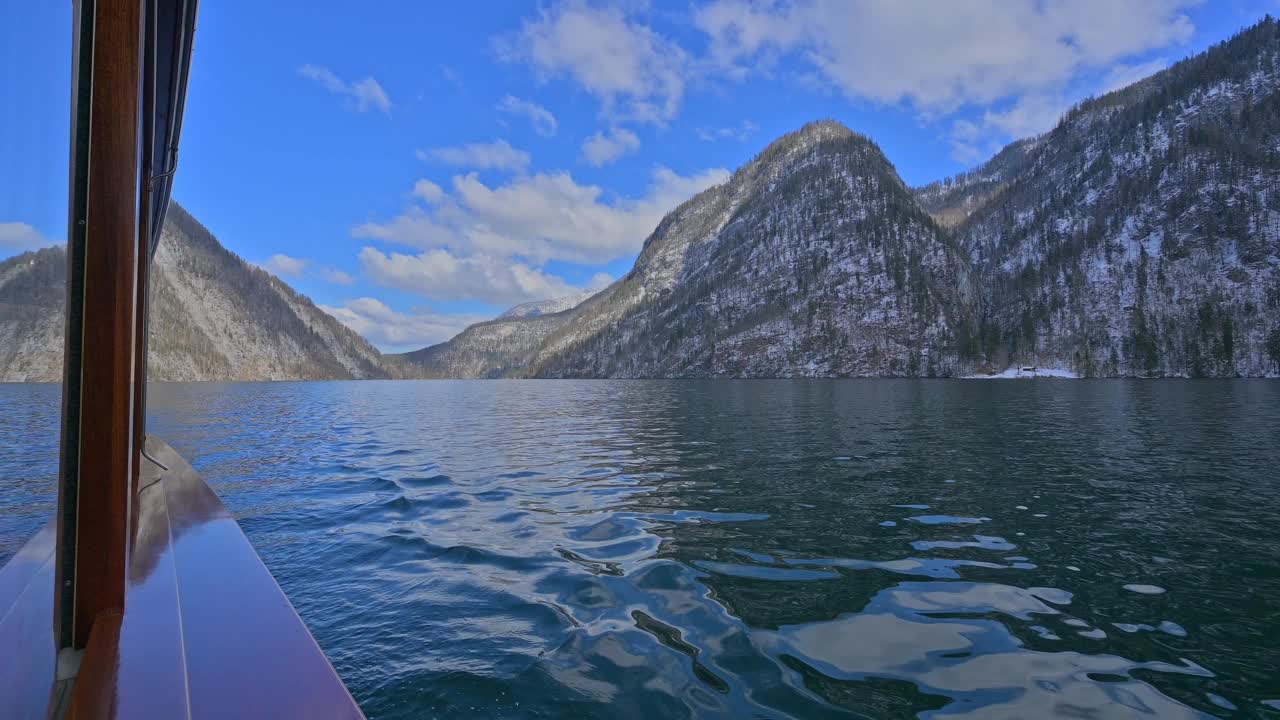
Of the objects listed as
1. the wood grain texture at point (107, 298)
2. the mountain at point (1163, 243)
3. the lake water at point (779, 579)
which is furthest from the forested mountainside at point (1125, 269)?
the wood grain texture at point (107, 298)

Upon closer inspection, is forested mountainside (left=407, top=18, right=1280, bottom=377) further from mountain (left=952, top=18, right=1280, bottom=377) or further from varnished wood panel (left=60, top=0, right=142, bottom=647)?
varnished wood panel (left=60, top=0, right=142, bottom=647)

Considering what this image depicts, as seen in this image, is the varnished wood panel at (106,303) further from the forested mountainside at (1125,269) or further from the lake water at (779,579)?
the forested mountainside at (1125,269)

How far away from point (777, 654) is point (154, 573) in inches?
189

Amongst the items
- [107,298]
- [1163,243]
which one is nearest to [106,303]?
[107,298]

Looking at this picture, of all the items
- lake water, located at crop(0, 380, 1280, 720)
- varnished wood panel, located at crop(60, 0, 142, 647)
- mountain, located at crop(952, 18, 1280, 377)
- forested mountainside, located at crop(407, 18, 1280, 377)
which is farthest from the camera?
forested mountainside, located at crop(407, 18, 1280, 377)

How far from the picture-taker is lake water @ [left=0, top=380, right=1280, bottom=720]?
15.1 feet

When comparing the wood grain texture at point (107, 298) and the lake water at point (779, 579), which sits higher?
the wood grain texture at point (107, 298)

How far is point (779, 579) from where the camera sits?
7.06m

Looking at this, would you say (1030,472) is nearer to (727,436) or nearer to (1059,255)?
(727,436)

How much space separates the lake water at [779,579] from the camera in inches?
181

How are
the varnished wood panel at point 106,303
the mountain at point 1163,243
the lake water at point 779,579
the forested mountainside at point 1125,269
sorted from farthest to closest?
1. the forested mountainside at point 1125,269
2. the mountain at point 1163,243
3. the lake water at point 779,579
4. the varnished wood panel at point 106,303

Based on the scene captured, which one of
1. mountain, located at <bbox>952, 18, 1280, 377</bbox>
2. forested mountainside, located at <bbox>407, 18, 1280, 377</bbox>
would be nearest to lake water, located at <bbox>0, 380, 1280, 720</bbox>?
mountain, located at <bbox>952, 18, 1280, 377</bbox>

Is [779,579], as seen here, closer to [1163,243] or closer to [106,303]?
[106,303]

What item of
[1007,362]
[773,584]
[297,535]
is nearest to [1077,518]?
[773,584]
